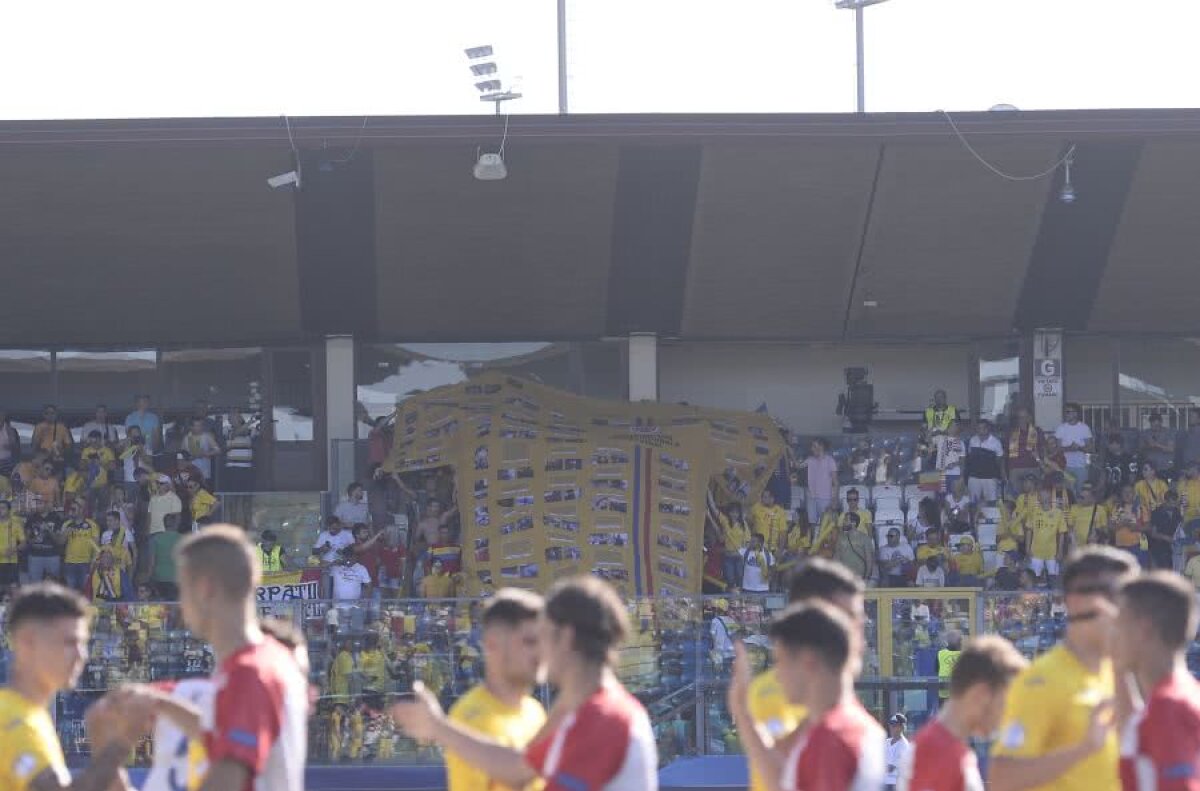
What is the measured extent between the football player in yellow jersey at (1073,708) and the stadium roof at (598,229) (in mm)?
14910

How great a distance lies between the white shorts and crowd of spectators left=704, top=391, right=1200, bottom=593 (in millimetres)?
20

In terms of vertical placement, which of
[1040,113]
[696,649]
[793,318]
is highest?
[1040,113]

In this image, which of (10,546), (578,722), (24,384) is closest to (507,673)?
(578,722)

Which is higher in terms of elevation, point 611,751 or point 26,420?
point 26,420

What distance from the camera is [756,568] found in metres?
20.3

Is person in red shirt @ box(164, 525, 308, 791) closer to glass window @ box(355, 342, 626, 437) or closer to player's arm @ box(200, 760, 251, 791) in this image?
player's arm @ box(200, 760, 251, 791)

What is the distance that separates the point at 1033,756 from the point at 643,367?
19.1 m

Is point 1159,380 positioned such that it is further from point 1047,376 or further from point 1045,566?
point 1045,566

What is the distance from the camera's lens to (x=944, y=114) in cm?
2052

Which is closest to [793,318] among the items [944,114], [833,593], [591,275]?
[591,275]

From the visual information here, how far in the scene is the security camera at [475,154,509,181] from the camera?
19.8 m

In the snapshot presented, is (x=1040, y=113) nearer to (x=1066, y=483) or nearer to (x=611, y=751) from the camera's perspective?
(x=1066, y=483)

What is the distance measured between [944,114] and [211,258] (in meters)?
8.92

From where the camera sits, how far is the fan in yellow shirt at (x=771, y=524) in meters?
21.2
